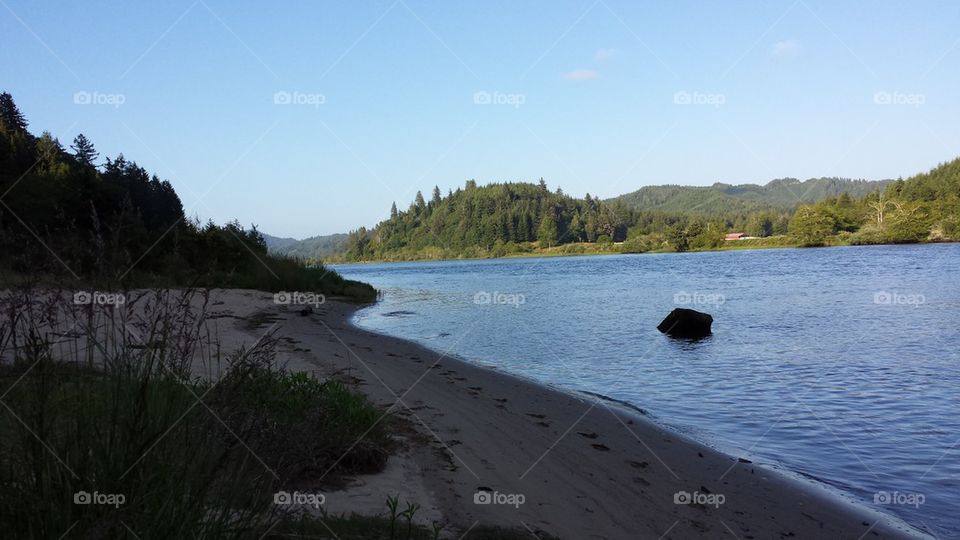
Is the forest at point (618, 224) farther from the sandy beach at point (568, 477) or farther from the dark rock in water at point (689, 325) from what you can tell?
the sandy beach at point (568, 477)

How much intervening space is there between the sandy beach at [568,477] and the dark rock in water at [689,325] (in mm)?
9631

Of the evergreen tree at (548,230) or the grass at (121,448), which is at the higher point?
the evergreen tree at (548,230)

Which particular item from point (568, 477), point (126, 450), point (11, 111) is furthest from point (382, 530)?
point (11, 111)

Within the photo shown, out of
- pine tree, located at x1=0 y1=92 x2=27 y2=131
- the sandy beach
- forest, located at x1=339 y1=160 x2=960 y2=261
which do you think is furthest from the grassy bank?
forest, located at x1=339 y1=160 x2=960 y2=261

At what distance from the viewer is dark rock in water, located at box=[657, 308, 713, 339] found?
1936cm

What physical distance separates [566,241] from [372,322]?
12014 centimetres

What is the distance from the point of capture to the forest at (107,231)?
3113 mm

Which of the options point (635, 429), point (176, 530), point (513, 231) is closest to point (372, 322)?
point (635, 429)

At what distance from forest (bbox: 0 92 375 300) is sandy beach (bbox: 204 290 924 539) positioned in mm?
2449

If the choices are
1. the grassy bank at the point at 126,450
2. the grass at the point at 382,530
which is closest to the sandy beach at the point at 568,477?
the grass at the point at 382,530

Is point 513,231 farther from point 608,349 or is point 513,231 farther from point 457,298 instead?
point 608,349

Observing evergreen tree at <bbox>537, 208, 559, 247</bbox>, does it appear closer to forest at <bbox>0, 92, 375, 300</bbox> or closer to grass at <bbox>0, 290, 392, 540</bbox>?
forest at <bbox>0, 92, 375, 300</bbox>

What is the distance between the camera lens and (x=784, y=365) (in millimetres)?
14438

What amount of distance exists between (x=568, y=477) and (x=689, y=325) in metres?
14.5
